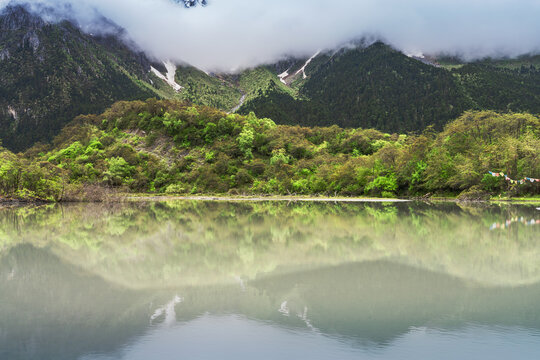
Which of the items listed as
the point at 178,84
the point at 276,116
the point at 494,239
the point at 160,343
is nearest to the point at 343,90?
the point at 276,116

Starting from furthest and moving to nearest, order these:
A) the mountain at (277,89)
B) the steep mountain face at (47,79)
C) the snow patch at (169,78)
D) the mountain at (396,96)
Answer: the snow patch at (169,78)
the steep mountain face at (47,79)
the mountain at (277,89)
the mountain at (396,96)

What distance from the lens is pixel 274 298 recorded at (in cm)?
758

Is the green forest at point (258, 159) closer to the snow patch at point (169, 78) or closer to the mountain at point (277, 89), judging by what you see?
the mountain at point (277, 89)

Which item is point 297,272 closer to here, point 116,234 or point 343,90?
point 116,234

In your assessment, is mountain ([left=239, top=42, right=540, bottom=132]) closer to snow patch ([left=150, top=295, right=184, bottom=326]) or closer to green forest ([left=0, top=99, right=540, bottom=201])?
green forest ([left=0, top=99, right=540, bottom=201])

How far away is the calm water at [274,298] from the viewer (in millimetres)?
5398

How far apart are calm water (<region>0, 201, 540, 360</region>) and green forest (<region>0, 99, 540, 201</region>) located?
27.9 m

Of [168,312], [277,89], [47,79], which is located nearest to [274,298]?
[168,312]

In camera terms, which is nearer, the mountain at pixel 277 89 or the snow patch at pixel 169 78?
the mountain at pixel 277 89

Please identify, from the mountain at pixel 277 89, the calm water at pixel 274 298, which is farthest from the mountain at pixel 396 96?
the calm water at pixel 274 298

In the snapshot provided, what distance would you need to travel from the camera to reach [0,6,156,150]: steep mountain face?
124188 mm

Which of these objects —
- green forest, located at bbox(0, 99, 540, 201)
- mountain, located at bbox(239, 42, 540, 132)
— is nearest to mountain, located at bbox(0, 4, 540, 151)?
mountain, located at bbox(239, 42, 540, 132)

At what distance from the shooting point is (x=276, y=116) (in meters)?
118

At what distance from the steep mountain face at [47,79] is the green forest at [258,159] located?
42725mm
